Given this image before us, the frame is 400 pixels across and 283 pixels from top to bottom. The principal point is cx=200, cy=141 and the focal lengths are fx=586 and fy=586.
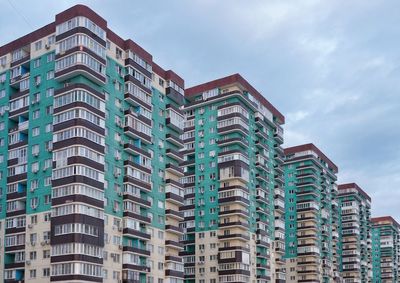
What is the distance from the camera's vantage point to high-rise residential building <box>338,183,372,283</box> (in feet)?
597

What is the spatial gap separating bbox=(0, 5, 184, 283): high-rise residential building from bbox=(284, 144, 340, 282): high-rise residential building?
60.5 meters

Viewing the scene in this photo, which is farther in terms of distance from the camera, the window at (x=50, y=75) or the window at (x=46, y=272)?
the window at (x=50, y=75)

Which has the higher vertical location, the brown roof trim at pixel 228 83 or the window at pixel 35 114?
the brown roof trim at pixel 228 83

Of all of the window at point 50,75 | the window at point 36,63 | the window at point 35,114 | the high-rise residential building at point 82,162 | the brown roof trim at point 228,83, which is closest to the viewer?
the high-rise residential building at point 82,162

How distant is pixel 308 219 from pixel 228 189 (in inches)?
1750

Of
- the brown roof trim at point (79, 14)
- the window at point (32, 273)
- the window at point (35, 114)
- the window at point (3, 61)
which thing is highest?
the brown roof trim at point (79, 14)

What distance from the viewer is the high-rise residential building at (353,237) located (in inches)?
7160

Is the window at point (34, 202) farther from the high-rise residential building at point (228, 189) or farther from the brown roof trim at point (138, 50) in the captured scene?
the high-rise residential building at point (228, 189)

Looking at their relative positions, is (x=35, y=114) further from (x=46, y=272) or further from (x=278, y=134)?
(x=278, y=134)

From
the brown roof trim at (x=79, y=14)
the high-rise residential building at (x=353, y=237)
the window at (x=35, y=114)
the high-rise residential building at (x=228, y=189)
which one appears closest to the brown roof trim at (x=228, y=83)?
the high-rise residential building at (x=228, y=189)

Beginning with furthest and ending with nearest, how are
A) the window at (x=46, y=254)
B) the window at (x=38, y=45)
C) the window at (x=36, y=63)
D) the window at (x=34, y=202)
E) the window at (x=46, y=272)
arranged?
the window at (x=38, y=45)
the window at (x=36, y=63)
the window at (x=34, y=202)
the window at (x=46, y=254)
the window at (x=46, y=272)

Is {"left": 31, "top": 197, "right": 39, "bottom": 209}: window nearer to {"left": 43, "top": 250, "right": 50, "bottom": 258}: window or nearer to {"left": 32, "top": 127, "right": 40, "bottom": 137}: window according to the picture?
{"left": 43, "top": 250, "right": 50, "bottom": 258}: window

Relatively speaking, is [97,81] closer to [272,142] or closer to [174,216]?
[174,216]

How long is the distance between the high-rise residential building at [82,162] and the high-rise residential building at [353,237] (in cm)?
9947
